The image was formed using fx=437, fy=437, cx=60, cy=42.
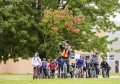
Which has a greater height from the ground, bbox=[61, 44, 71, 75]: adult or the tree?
the tree

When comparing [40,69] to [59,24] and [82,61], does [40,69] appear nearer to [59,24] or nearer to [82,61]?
[82,61]

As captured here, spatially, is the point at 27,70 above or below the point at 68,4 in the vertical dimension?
below

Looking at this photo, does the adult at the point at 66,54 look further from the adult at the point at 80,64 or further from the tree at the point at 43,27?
the tree at the point at 43,27

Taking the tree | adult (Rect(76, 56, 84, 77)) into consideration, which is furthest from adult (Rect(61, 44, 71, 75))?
the tree

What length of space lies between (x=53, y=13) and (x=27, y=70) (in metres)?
33.5

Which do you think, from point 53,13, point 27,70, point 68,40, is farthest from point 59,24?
point 27,70

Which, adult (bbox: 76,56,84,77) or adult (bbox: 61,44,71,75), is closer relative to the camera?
adult (bbox: 61,44,71,75)

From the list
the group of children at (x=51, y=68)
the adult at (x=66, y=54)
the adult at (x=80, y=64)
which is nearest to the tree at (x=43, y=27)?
the group of children at (x=51, y=68)

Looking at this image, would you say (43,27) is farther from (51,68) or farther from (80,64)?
(80,64)

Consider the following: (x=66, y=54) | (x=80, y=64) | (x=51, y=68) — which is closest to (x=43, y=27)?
(x=51, y=68)

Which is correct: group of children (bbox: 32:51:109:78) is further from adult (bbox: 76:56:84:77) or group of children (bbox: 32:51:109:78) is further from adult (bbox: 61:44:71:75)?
adult (bbox: 61:44:71:75)

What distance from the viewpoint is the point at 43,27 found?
3700 cm

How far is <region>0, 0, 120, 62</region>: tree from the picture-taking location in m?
36.6

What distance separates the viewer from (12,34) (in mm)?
37906
